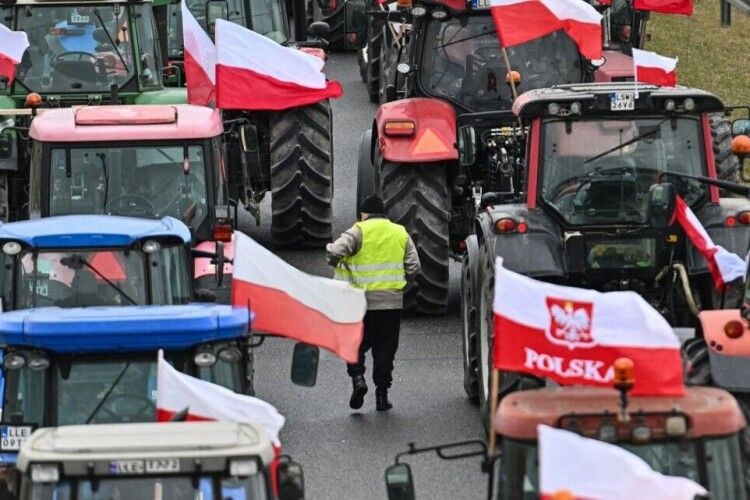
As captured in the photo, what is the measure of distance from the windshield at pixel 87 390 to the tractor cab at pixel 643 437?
122 inches

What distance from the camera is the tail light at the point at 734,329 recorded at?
13555mm

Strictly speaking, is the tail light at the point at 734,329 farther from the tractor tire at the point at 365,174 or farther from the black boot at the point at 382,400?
the tractor tire at the point at 365,174

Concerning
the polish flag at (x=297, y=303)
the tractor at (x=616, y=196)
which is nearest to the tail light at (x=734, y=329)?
the polish flag at (x=297, y=303)

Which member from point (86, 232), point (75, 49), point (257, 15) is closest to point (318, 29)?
point (257, 15)

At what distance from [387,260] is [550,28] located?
305 centimetres

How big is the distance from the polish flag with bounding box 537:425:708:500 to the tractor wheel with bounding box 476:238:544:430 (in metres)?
5.95

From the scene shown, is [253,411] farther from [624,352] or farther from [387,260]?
[387,260]

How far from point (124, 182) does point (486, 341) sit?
11.1 feet

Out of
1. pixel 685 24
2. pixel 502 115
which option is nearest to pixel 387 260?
pixel 502 115

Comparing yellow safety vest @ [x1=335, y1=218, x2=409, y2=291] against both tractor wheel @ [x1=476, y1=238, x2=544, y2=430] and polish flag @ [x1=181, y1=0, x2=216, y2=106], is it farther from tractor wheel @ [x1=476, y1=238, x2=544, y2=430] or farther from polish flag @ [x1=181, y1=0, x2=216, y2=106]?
polish flag @ [x1=181, y1=0, x2=216, y2=106]

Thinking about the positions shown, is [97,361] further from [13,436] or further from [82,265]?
[82,265]

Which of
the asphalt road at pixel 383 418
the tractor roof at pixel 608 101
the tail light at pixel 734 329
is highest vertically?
the tractor roof at pixel 608 101

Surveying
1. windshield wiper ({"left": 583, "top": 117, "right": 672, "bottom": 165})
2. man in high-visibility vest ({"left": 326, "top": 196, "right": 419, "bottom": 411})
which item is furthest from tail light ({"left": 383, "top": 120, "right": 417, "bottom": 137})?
windshield wiper ({"left": 583, "top": 117, "right": 672, "bottom": 165})

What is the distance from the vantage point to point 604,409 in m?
10.7
